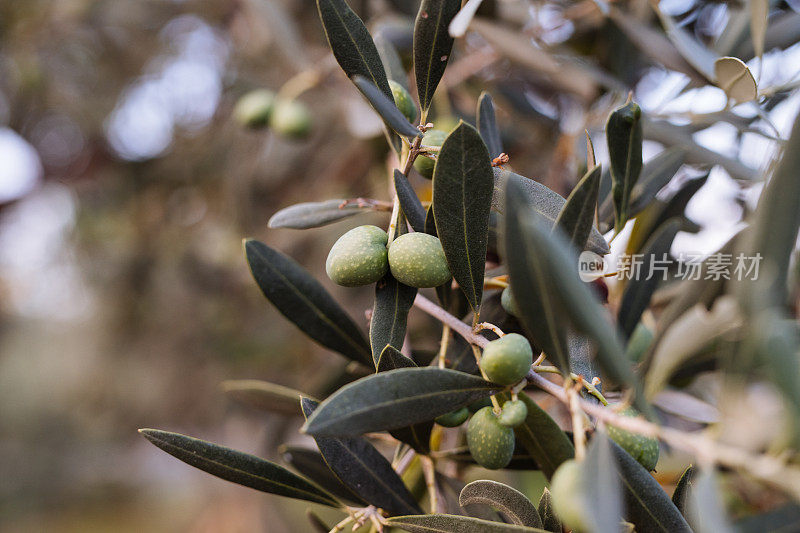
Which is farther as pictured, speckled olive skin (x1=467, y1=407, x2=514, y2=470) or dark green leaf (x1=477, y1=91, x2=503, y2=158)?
dark green leaf (x1=477, y1=91, x2=503, y2=158)

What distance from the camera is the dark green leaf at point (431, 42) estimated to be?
643 mm

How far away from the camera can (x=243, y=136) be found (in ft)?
7.88

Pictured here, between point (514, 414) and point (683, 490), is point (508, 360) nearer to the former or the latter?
point (514, 414)

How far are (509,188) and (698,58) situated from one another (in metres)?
0.71

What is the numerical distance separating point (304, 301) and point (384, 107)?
34 cm

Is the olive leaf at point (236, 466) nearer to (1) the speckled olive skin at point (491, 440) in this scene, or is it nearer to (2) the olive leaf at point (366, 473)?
(2) the olive leaf at point (366, 473)

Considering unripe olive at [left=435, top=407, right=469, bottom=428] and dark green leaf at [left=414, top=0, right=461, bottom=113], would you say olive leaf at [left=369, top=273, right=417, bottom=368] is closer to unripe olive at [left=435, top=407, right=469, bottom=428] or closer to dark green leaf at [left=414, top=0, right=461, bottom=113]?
unripe olive at [left=435, top=407, right=469, bottom=428]

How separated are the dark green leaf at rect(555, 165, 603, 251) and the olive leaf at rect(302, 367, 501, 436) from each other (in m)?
0.17

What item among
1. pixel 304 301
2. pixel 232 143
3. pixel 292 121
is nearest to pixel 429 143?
pixel 304 301

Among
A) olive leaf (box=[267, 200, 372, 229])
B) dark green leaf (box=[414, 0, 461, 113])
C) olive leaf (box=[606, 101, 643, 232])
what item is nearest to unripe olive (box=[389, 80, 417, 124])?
dark green leaf (box=[414, 0, 461, 113])

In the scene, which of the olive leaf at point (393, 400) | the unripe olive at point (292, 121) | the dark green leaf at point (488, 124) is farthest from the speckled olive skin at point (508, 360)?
the unripe olive at point (292, 121)

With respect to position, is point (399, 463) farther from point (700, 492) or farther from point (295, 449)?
point (700, 492)

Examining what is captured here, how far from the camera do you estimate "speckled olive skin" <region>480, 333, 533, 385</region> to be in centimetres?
50

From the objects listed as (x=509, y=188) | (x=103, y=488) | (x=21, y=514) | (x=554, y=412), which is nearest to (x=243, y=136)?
(x=554, y=412)
